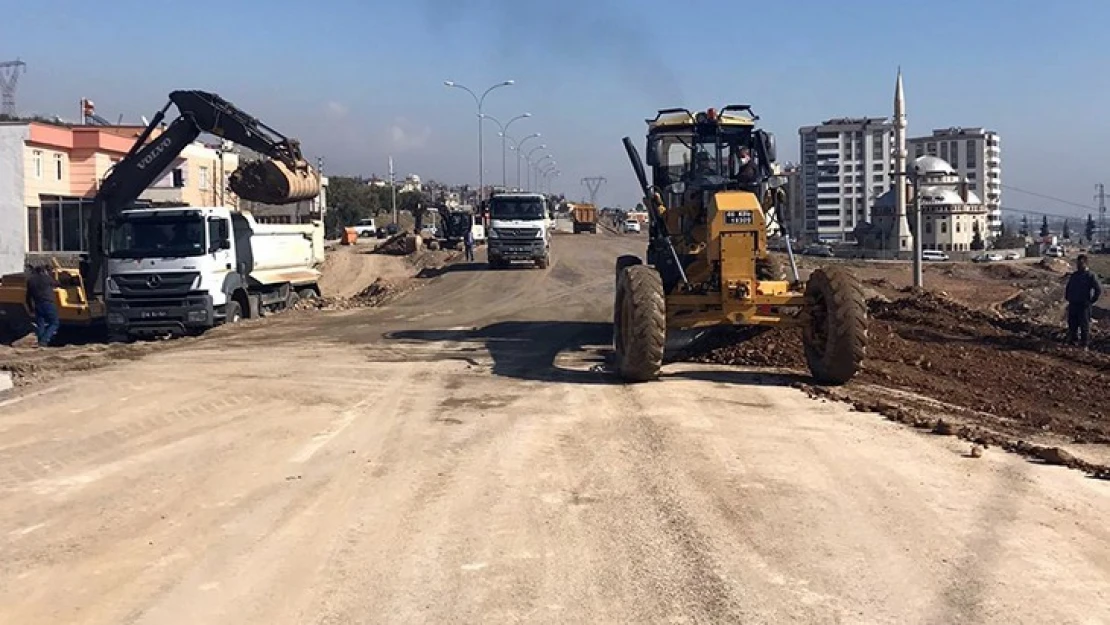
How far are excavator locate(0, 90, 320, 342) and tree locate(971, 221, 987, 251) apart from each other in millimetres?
96765

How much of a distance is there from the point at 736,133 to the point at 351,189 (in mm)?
116186

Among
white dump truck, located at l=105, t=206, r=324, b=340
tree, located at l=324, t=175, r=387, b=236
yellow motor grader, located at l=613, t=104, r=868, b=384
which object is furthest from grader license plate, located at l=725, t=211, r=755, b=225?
tree, located at l=324, t=175, r=387, b=236

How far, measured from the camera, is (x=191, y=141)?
25625 mm

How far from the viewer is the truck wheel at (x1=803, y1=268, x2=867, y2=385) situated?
12898 mm

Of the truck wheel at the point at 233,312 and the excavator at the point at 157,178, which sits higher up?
the excavator at the point at 157,178

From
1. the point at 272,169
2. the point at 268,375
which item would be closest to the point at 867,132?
the point at 272,169

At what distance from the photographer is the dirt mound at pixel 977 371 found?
37.6 ft

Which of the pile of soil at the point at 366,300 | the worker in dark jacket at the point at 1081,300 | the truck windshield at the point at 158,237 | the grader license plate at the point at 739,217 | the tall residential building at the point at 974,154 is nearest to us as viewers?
the grader license plate at the point at 739,217

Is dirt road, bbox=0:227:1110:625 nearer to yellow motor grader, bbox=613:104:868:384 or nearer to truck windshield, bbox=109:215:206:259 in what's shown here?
yellow motor grader, bbox=613:104:868:384

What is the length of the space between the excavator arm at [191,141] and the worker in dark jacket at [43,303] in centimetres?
237

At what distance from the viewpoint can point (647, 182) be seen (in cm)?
1602

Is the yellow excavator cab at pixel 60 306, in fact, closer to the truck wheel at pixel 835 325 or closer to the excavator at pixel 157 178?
the excavator at pixel 157 178

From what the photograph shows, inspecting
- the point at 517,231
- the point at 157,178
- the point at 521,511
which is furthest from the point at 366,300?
the point at 521,511

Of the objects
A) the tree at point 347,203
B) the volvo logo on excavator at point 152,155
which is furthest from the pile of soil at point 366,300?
the tree at point 347,203
